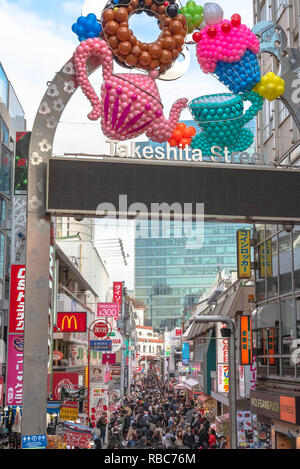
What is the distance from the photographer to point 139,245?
19750 centimetres

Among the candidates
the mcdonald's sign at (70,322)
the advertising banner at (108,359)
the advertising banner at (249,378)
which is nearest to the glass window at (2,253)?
the mcdonald's sign at (70,322)

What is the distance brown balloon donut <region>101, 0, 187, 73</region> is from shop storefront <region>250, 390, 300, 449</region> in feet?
29.7

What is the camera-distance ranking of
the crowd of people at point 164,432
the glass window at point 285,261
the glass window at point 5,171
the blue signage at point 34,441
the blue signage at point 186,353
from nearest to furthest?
the blue signage at point 34,441, the crowd of people at point 164,432, the glass window at point 285,261, the glass window at point 5,171, the blue signage at point 186,353

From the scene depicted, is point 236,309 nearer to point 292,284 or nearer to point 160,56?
point 292,284

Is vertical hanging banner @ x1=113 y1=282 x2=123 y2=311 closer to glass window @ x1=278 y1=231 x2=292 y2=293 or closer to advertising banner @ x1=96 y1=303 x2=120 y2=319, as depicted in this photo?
advertising banner @ x1=96 y1=303 x2=120 y2=319

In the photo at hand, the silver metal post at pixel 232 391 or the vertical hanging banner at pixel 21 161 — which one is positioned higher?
the vertical hanging banner at pixel 21 161

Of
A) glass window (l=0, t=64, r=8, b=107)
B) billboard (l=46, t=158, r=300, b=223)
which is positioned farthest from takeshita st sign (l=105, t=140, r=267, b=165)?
glass window (l=0, t=64, r=8, b=107)

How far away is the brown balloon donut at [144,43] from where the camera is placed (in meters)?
15.5

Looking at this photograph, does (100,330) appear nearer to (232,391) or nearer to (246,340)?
(246,340)

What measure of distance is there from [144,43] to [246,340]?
11.0 metres

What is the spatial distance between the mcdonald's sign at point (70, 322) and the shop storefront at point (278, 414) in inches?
453

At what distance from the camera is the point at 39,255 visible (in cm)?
1464

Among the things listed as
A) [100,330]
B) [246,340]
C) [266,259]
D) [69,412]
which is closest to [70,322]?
[100,330]

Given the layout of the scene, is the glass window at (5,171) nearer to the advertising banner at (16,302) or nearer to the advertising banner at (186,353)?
the advertising banner at (16,302)
